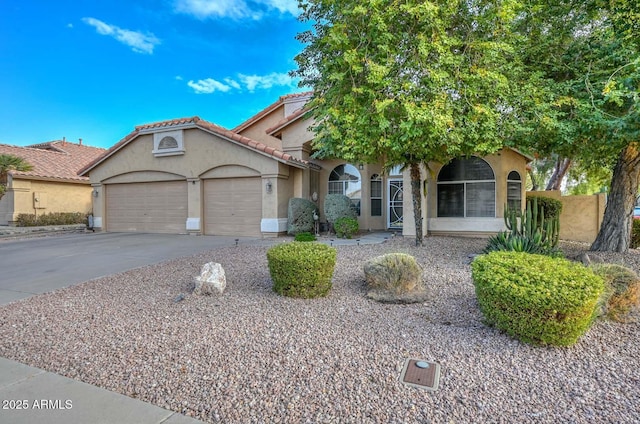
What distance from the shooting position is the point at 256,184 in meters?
14.1

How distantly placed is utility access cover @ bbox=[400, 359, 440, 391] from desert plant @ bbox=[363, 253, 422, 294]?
6.92 ft

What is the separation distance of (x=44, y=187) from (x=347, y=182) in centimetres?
1791

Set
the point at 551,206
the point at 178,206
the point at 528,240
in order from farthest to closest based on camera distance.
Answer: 1. the point at 178,206
2. the point at 551,206
3. the point at 528,240

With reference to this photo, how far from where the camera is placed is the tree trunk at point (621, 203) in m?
9.16

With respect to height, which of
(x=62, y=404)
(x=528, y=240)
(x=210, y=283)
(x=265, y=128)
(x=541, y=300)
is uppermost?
(x=265, y=128)

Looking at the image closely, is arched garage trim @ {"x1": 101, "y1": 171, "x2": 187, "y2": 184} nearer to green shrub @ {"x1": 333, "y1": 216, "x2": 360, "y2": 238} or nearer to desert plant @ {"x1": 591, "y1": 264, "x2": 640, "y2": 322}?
green shrub @ {"x1": 333, "y1": 216, "x2": 360, "y2": 238}

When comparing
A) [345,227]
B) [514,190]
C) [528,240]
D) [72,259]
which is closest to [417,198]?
[345,227]

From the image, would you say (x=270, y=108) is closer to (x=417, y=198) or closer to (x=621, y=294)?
(x=417, y=198)

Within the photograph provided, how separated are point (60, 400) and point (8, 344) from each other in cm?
178

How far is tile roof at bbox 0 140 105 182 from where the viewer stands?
20100mm

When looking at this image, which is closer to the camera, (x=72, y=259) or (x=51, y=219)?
(x=72, y=259)

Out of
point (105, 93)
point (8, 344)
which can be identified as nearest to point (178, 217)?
point (105, 93)

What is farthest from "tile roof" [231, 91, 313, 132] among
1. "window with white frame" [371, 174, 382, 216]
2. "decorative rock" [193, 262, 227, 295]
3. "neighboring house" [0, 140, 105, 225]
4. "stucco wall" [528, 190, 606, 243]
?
"decorative rock" [193, 262, 227, 295]

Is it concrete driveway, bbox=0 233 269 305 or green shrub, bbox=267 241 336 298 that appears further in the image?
concrete driveway, bbox=0 233 269 305
